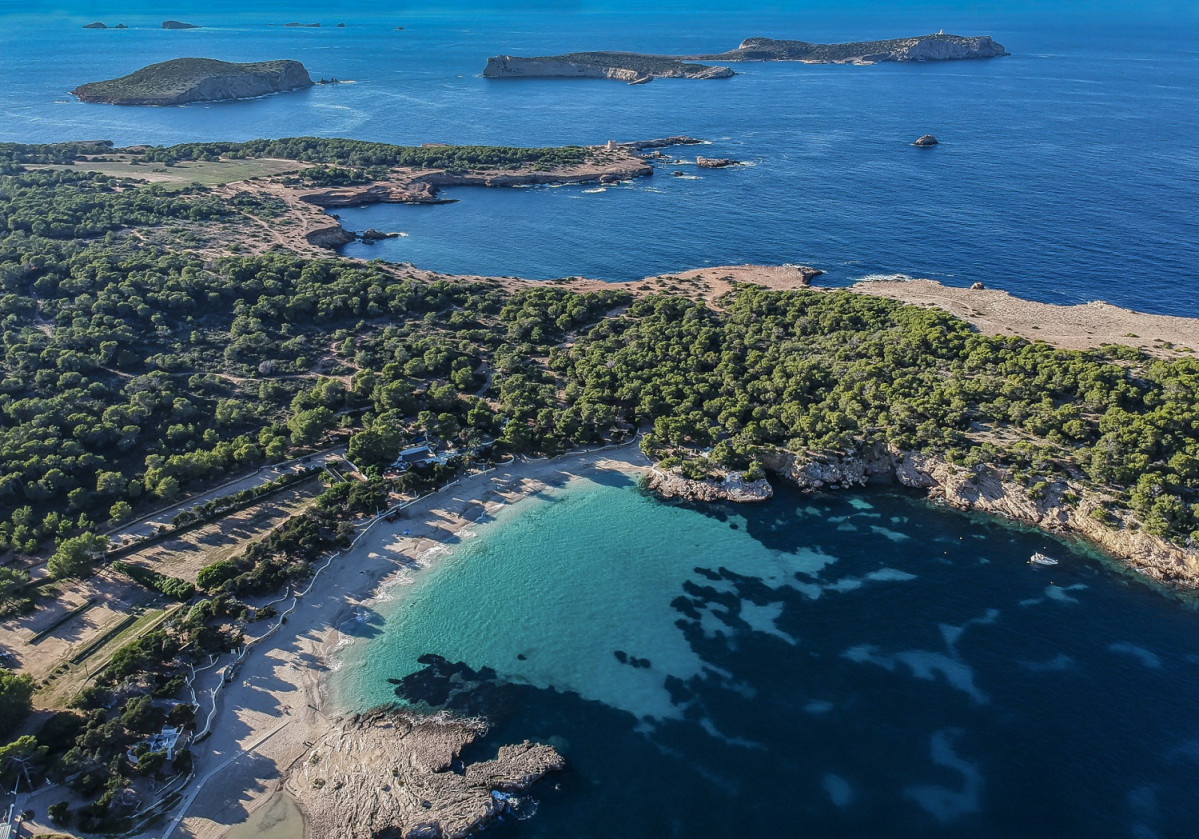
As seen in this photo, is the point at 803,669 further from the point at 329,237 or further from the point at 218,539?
the point at 329,237

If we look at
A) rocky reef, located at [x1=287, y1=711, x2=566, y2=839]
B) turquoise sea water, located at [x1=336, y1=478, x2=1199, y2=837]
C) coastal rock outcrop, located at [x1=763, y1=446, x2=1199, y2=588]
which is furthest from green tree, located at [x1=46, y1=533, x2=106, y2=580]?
coastal rock outcrop, located at [x1=763, y1=446, x2=1199, y2=588]

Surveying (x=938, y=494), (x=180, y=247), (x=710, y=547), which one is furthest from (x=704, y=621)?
(x=180, y=247)

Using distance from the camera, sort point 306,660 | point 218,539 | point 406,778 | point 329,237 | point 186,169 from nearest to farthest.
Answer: point 406,778 < point 306,660 < point 218,539 < point 329,237 < point 186,169

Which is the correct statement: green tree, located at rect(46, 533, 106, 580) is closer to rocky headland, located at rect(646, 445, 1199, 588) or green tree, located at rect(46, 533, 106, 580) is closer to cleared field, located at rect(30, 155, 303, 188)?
rocky headland, located at rect(646, 445, 1199, 588)

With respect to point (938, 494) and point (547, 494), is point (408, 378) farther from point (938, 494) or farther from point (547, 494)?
point (938, 494)

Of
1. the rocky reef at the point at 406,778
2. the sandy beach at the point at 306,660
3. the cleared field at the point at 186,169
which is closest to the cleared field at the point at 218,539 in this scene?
the sandy beach at the point at 306,660

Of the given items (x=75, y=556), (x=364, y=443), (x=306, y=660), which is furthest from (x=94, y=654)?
(x=364, y=443)
